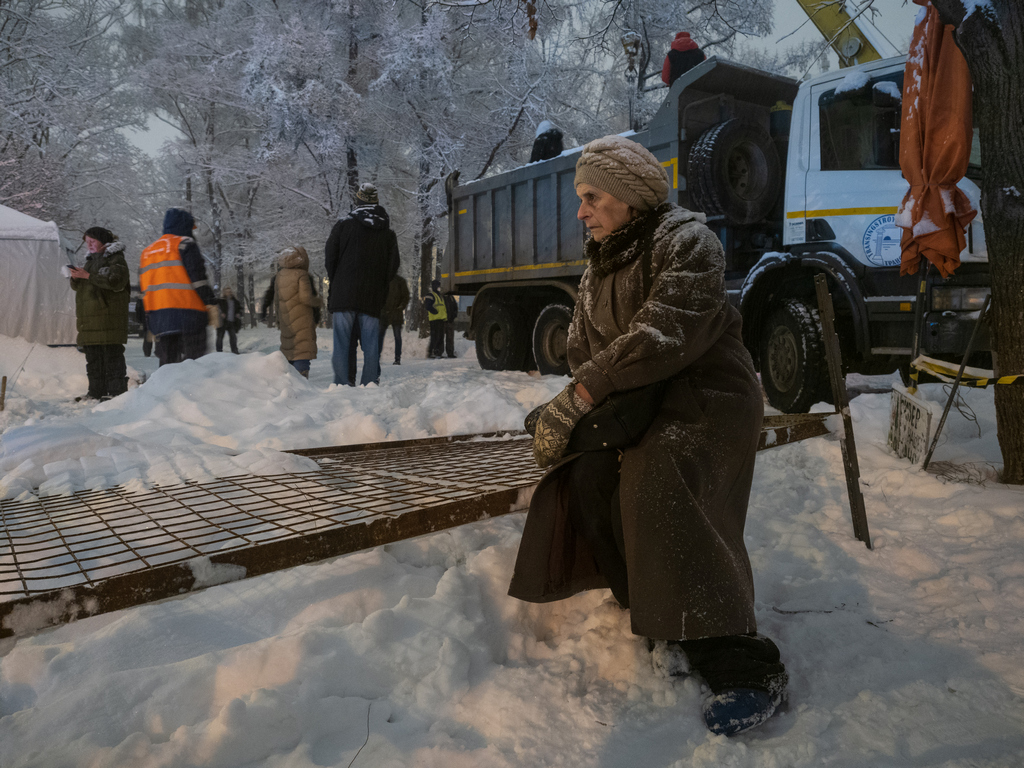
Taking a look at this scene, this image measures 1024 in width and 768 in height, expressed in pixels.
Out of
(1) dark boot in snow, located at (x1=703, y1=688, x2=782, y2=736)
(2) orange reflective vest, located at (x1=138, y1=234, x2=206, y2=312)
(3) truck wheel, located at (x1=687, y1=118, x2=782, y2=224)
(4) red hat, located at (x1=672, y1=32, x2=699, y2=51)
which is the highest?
(4) red hat, located at (x1=672, y1=32, x2=699, y2=51)

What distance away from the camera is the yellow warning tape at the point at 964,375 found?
343cm

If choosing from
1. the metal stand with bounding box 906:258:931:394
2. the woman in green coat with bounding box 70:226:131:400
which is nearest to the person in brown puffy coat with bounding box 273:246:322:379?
the woman in green coat with bounding box 70:226:131:400

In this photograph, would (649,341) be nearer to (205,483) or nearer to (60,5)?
(205,483)

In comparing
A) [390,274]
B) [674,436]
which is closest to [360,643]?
[674,436]

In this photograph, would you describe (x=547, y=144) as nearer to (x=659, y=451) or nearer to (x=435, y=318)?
(x=435, y=318)

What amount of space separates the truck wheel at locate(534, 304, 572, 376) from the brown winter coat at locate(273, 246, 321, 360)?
98.2 inches

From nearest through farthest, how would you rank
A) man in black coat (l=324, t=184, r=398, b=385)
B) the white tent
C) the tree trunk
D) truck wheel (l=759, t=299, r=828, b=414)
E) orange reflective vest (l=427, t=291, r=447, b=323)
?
the tree trunk, truck wheel (l=759, t=299, r=828, b=414), man in black coat (l=324, t=184, r=398, b=385), the white tent, orange reflective vest (l=427, t=291, r=447, b=323)

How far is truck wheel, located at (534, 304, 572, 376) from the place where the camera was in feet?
25.2

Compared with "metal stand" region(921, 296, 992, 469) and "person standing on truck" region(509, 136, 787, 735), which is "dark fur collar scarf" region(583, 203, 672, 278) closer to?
"person standing on truck" region(509, 136, 787, 735)

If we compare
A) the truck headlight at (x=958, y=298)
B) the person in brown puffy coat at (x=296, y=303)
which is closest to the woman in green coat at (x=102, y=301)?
the person in brown puffy coat at (x=296, y=303)

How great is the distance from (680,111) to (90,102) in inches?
655

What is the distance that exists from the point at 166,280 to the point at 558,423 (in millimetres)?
5466

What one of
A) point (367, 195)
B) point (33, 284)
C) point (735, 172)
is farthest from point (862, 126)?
point (33, 284)

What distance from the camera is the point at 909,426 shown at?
145 inches
